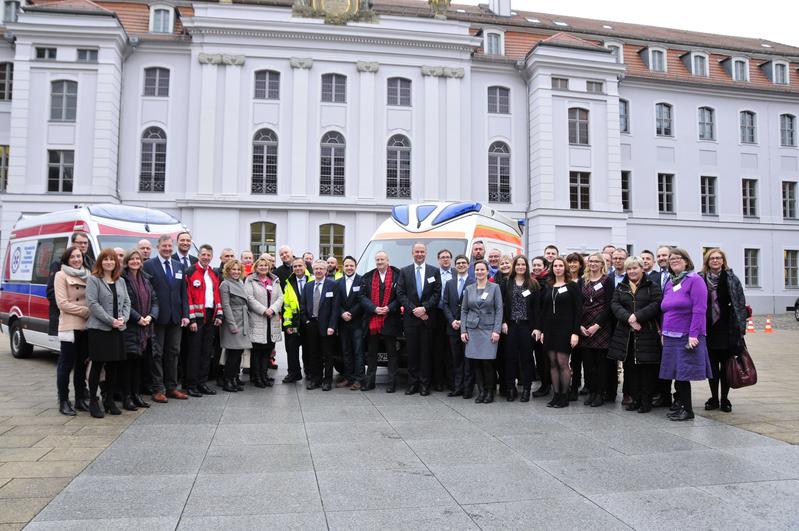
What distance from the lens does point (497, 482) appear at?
4.50 metres

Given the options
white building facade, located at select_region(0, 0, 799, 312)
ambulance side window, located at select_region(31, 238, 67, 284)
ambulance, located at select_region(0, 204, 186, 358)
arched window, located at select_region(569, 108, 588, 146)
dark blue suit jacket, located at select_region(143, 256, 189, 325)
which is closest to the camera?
dark blue suit jacket, located at select_region(143, 256, 189, 325)

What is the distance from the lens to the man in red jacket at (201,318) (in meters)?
8.09

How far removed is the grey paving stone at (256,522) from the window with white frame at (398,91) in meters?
26.0

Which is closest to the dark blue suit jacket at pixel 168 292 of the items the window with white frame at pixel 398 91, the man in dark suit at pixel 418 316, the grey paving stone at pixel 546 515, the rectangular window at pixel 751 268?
the man in dark suit at pixel 418 316

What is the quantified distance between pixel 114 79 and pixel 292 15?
26.8 ft

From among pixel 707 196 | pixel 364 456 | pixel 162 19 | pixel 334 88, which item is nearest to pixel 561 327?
pixel 364 456

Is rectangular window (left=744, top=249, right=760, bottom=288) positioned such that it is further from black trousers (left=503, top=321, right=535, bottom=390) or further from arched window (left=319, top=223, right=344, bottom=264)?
black trousers (left=503, top=321, right=535, bottom=390)

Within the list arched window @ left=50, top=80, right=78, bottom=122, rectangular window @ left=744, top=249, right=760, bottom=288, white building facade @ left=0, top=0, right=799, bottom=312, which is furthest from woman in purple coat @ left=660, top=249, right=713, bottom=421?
rectangular window @ left=744, top=249, right=760, bottom=288

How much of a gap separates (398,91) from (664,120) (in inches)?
596

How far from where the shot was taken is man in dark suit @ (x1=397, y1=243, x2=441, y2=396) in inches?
336

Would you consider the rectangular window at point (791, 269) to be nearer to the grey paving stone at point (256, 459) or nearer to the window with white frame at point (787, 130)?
the window with white frame at point (787, 130)

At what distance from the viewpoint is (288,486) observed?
4379mm

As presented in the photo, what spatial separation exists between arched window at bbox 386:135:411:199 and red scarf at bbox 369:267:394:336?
1934 cm

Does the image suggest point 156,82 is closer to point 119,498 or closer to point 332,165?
point 332,165
